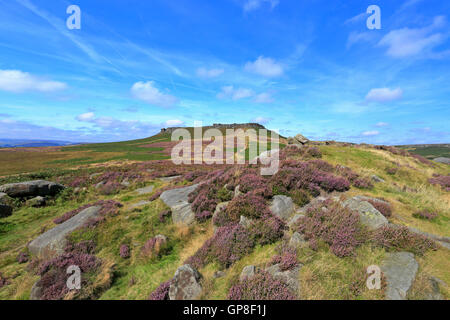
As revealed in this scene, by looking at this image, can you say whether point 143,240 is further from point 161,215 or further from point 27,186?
point 27,186

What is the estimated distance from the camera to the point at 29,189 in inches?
658

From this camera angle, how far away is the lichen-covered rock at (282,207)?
7.82m

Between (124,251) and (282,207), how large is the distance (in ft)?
24.8

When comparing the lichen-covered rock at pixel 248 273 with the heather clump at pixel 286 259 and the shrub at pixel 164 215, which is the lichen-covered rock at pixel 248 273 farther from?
the shrub at pixel 164 215

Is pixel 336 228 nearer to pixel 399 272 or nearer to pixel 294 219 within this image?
pixel 294 219

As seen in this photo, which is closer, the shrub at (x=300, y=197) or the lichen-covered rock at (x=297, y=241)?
the lichen-covered rock at (x=297, y=241)

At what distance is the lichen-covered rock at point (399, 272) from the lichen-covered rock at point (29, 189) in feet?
84.6

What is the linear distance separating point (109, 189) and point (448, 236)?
79.4 ft

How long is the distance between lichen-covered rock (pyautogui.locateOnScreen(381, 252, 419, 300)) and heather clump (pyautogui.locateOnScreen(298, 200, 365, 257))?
80cm

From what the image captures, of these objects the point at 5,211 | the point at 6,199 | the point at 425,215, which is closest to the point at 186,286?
the point at 425,215

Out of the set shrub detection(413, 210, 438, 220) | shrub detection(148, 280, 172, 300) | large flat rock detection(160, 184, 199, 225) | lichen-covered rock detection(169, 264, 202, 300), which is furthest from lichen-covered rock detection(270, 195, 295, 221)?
shrub detection(413, 210, 438, 220)

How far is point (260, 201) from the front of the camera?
837 centimetres

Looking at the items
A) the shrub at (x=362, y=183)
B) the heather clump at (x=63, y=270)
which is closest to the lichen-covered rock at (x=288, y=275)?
the heather clump at (x=63, y=270)

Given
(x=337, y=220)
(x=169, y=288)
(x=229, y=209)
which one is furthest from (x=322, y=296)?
(x=229, y=209)
